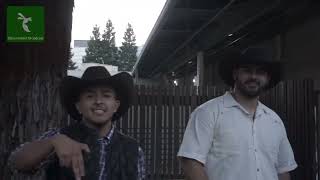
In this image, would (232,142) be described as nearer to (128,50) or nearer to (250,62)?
(250,62)

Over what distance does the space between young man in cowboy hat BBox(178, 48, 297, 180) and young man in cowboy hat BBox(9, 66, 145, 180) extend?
2.68ft

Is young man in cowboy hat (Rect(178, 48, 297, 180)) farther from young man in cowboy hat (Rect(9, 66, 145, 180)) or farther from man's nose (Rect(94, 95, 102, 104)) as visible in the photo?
man's nose (Rect(94, 95, 102, 104))

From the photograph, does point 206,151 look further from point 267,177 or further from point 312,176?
point 312,176

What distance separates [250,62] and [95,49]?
75.6m

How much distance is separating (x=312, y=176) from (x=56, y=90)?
11.9 ft

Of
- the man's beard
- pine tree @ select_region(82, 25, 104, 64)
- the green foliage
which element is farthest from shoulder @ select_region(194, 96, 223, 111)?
pine tree @ select_region(82, 25, 104, 64)

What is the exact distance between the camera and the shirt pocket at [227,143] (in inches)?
129

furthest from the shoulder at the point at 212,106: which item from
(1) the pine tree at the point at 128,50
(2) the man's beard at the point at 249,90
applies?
(1) the pine tree at the point at 128,50

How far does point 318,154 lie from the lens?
21.9 ft

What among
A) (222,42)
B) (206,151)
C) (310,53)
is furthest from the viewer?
(222,42)

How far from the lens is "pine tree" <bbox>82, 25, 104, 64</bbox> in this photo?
7619 cm

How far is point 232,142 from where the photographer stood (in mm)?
3281

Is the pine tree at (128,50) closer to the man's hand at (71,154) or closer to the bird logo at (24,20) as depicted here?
the bird logo at (24,20)

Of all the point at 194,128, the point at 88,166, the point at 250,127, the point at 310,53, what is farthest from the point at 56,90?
the point at 310,53
